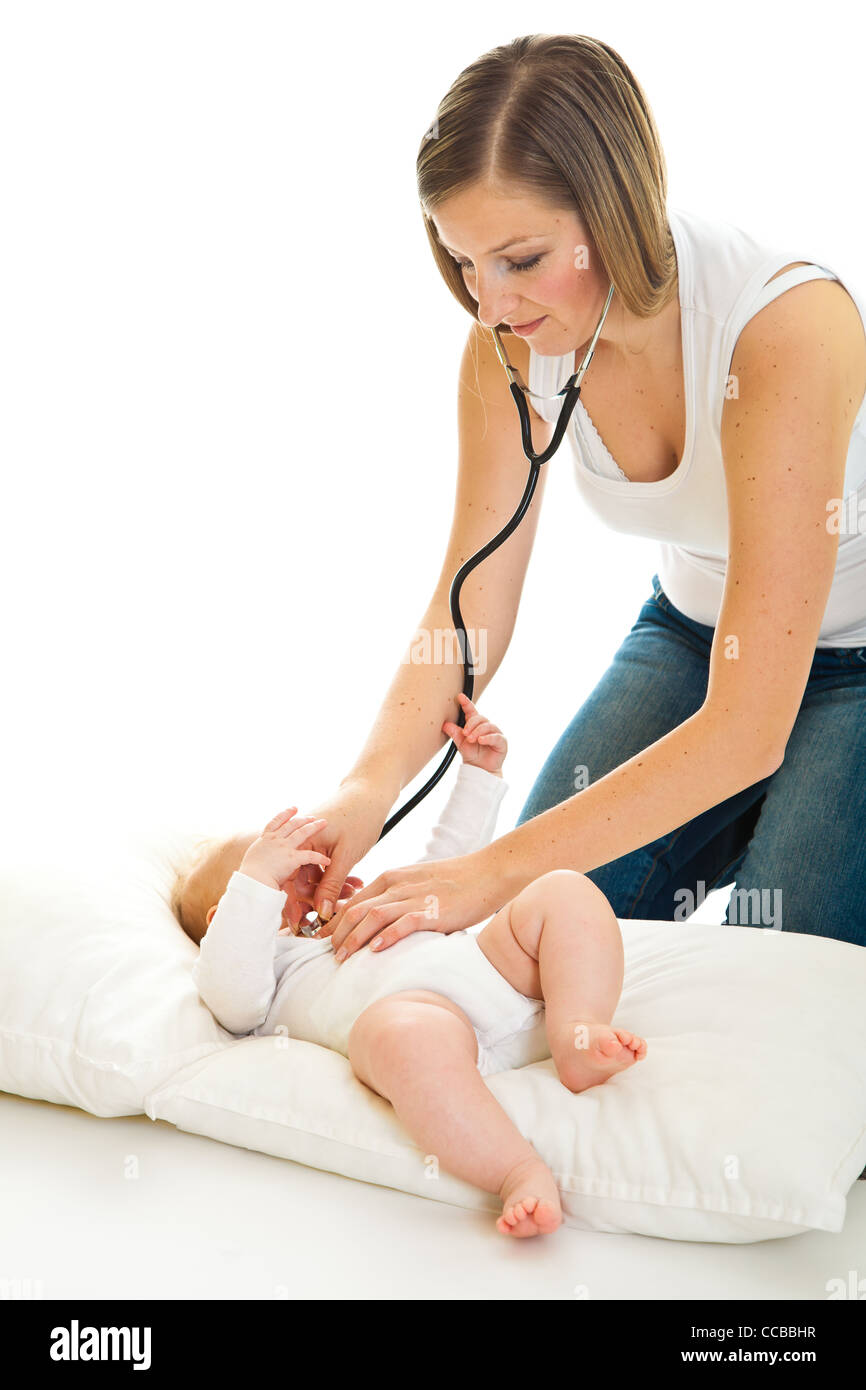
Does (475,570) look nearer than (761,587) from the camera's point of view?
No

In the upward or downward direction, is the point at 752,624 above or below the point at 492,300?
below

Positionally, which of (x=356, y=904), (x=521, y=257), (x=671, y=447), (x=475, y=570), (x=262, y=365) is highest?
(x=262, y=365)

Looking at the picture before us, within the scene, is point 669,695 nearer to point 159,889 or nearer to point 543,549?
point 159,889

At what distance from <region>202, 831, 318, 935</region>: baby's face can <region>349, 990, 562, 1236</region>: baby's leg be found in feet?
1.20

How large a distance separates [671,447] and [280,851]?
2.26 feet

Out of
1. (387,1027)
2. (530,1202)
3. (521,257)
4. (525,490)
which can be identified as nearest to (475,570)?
(525,490)

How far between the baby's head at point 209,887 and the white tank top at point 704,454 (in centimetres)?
64

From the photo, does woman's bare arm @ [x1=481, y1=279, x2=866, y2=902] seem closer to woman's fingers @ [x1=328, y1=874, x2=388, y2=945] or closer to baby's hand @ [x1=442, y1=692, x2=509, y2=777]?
woman's fingers @ [x1=328, y1=874, x2=388, y2=945]

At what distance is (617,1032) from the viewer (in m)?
1.11

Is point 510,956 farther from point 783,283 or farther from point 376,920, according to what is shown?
point 783,283

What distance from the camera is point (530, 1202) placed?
1.00 meters

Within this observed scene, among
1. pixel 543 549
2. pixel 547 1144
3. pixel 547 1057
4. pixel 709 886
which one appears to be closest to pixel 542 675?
pixel 543 549
